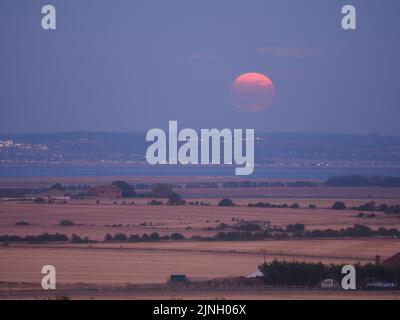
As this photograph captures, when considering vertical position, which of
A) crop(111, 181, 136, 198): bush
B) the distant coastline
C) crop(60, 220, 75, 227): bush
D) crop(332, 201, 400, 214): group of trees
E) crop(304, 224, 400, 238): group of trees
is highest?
the distant coastline

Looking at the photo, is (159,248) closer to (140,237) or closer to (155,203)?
(140,237)

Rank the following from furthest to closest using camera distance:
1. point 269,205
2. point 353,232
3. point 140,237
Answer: point 269,205 → point 353,232 → point 140,237

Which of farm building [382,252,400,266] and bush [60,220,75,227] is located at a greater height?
bush [60,220,75,227]

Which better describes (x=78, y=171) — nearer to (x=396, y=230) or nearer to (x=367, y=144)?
(x=367, y=144)

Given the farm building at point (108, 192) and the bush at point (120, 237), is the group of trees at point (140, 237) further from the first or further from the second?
the farm building at point (108, 192)

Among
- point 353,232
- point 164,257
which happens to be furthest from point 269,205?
point 164,257

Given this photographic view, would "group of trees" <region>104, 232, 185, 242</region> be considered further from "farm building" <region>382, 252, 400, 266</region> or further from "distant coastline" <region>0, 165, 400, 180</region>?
"distant coastline" <region>0, 165, 400, 180</region>

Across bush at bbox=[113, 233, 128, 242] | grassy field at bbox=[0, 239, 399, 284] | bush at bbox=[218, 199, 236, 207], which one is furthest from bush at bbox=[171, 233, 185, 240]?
bush at bbox=[218, 199, 236, 207]

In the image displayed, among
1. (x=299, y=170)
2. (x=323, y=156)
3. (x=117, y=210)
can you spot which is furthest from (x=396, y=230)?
(x=299, y=170)

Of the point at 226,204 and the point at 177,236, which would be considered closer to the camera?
the point at 177,236
